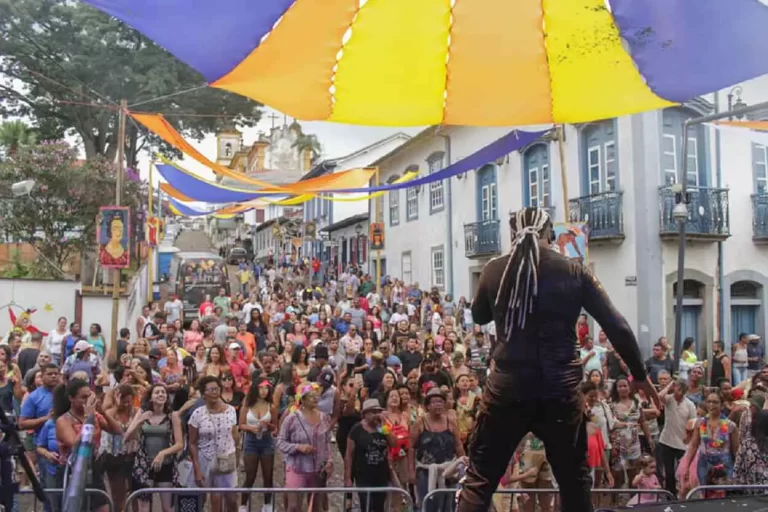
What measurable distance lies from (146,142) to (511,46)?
24978 mm

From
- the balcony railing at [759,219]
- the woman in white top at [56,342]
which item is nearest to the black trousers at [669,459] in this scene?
the woman in white top at [56,342]

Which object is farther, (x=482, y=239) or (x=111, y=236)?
(x=482, y=239)

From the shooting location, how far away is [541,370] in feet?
11.6

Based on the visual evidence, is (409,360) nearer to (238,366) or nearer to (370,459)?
(238,366)

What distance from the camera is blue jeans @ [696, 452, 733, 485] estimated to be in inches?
293

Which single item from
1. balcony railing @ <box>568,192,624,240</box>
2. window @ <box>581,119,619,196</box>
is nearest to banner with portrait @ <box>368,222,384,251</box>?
balcony railing @ <box>568,192,624,240</box>

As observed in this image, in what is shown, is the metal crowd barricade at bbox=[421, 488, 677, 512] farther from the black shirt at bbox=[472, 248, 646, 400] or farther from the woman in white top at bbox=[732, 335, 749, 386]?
the woman in white top at bbox=[732, 335, 749, 386]

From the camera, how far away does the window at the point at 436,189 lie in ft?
86.2

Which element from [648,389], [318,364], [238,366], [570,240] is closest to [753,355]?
[570,240]

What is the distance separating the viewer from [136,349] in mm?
11125

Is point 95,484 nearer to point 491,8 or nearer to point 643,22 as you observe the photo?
point 491,8

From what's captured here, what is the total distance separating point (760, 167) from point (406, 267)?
14812mm

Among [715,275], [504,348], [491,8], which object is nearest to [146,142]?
[715,275]

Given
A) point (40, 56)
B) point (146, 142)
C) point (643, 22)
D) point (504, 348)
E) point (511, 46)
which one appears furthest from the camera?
point (146, 142)
